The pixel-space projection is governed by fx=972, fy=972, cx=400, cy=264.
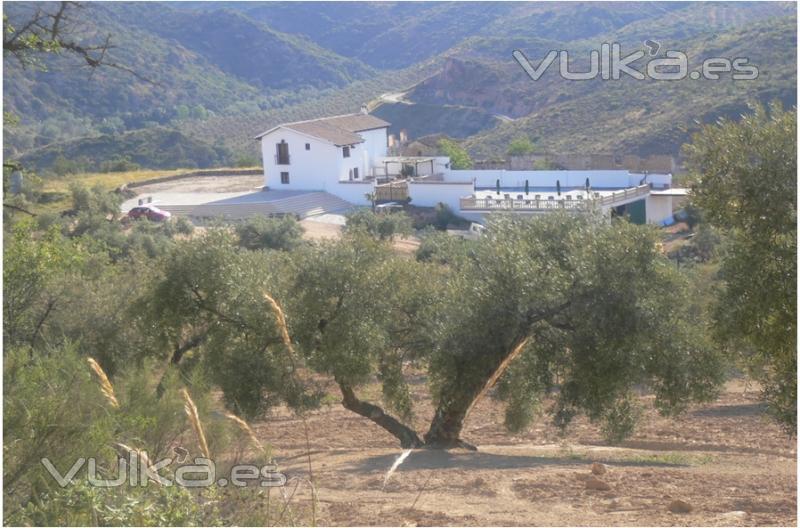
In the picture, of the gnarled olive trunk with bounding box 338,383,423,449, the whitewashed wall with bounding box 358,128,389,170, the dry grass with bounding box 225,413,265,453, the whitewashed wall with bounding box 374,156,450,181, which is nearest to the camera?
the dry grass with bounding box 225,413,265,453

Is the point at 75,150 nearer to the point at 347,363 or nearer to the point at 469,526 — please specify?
the point at 347,363

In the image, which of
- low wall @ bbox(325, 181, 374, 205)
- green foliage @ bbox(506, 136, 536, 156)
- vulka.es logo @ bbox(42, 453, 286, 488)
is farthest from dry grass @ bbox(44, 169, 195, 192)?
vulka.es logo @ bbox(42, 453, 286, 488)

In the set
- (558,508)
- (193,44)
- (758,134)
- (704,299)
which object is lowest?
(558,508)

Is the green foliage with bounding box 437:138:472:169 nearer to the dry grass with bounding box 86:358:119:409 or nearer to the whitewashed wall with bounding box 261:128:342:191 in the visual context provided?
the whitewashed wall with bounding box 261:128:342:191

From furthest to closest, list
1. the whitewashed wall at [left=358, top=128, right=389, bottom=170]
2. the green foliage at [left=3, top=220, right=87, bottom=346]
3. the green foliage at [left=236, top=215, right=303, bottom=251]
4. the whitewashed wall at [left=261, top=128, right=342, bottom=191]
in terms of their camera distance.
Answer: the whitewashed wall at [left=358, top=128, right=389, bottom=170], the whitewashed wall at [left=261, top=128, right=342, bottom=191], the green foliage at [left=236, top=215, right=303, bottom=251], the green foliage at [left=3, top=220, right=87, bottom=346]

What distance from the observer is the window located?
57.8 meters

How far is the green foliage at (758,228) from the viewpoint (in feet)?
30.7

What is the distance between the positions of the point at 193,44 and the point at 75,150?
123ft

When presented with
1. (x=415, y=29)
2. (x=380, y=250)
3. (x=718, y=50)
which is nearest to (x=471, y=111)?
(x=718, y=50)

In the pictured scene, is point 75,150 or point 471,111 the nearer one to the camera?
point 75,150

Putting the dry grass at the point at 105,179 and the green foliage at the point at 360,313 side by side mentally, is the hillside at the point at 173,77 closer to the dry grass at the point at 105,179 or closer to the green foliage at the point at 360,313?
the dry grass at the point at 105,179

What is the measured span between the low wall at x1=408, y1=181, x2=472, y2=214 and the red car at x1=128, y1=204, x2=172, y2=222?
13.2 meters

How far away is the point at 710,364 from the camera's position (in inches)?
548

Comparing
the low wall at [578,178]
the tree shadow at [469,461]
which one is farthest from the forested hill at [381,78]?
the tree shadow at [469,461]
